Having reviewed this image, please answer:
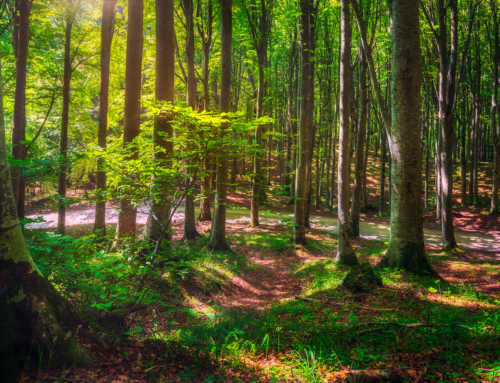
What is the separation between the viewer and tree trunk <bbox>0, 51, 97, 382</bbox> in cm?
222

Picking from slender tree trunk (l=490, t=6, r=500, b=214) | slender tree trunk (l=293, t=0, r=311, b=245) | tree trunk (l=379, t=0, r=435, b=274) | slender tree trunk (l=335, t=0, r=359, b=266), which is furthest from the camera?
slender tree trunk (l=490, t=6, r=500, b=214)

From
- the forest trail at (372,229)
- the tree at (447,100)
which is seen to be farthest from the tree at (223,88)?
the tree at (447,100)

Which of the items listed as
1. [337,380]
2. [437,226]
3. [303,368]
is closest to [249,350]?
[303,368]

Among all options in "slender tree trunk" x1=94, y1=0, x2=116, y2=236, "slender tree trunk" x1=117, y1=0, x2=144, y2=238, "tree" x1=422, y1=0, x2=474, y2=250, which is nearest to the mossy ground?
"slender tree trunk" x1=117, y1=0, x2=144, y2=238

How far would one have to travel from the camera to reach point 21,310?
2.30 m

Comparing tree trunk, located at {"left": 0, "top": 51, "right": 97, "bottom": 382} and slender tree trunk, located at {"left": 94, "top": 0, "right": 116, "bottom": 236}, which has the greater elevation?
slender tree trunk, located at {"left": 94, "top": 0, "right": 116, "bottom": 236}

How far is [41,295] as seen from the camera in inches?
96.7

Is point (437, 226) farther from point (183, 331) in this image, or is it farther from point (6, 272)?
point (6, 272)

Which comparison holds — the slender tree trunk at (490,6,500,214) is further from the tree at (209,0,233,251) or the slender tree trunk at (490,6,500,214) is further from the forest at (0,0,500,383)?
the tree at (209,0,233,251)

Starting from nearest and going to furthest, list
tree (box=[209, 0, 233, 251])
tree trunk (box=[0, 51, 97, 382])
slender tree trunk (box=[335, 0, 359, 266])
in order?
tree trunk (box=[0, 51, 97, 382]), slender tree trunk (box=[335, 0, 359, 266]), tree (box=[209, 0, 233, 251])

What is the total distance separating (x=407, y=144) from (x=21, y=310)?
6668 mm

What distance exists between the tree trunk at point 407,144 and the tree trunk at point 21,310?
19.0 ft

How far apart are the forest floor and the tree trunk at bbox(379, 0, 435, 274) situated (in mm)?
742

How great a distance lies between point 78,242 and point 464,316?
5258 millimetres
